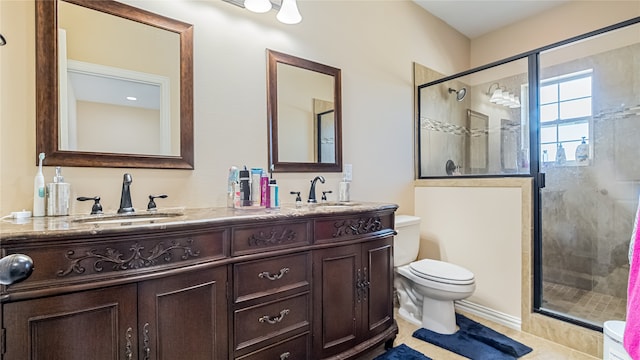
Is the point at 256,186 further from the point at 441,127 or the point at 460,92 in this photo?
the point at 460,92

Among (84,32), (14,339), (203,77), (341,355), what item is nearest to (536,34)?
(203,77)

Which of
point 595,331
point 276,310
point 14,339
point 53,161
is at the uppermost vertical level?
point 53,161

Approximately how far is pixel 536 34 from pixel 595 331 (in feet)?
9.02

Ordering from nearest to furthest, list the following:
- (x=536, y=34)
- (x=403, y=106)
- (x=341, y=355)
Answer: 1. (x=341, y=355)
2. (x=403, y=106)
3. (x=536, y=34)

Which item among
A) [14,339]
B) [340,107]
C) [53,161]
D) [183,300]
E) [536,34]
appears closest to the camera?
[14,339]

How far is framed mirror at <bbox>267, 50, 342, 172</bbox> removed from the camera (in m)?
1.97

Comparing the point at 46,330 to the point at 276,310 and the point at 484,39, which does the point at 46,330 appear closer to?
the point at 276,310

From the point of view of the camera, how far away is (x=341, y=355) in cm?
158

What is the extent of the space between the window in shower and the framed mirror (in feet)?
4.91

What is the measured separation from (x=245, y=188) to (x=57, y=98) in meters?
0.91

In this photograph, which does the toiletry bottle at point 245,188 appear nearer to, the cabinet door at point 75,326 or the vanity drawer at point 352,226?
the vanity drawer at point 352,226

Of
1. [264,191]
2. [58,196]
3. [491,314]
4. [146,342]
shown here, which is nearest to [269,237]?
[264,191]

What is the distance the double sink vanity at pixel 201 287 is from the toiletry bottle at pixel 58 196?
0.30ft

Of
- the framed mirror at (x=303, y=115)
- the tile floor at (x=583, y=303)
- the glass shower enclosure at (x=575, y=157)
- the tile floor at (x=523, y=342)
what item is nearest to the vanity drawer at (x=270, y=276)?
the framed mirror at (x=303, y=115)
